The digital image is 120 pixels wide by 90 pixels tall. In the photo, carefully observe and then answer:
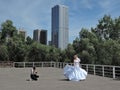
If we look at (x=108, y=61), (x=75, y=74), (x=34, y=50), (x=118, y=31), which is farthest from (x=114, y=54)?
(x=75, y=74)

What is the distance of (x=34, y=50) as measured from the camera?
64.2 metres

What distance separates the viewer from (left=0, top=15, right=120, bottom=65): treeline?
2108 inches

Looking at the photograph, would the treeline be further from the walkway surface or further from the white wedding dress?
the walkway surface

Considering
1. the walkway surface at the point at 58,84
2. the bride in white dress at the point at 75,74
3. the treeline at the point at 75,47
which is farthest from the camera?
the treeline at the point at 75,47

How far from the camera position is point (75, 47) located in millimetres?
57531

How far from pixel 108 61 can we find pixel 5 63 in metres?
17.4

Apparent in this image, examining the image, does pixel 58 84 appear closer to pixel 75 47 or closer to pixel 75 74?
pixel 75 74

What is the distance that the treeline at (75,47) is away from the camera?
5355 centimetres

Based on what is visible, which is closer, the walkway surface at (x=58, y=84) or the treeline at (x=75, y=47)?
the walkway surface at (x=58, y=84)

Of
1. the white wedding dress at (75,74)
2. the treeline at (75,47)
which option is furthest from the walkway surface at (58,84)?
the treeline at (75,47)

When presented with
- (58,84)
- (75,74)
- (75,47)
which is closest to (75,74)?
(75,74)

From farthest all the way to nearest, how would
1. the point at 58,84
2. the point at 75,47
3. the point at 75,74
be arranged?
the point at 75,47 < the point at 75,74 < the point at 58,84

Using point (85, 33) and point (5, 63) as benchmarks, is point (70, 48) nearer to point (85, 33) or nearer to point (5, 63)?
point (85, 33)

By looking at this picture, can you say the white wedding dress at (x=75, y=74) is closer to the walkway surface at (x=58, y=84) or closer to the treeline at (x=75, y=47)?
the walkway surface at (x=58, y=84)
